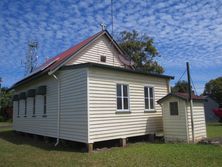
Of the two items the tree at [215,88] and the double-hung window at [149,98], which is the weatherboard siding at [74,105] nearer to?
the double-hung window at [149,98]

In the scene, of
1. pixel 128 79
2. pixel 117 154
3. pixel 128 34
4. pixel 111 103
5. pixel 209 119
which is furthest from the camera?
pixel 209 119

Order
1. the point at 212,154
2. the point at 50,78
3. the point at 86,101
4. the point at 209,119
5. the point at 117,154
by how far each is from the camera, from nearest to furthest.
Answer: the point at 212,154
the point at 117,154
the point at 86,101
the point at 50,78
the point at 209,119

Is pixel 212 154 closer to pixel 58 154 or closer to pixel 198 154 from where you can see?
pixel 198 154

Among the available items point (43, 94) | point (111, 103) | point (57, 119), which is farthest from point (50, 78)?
point (111, 103)

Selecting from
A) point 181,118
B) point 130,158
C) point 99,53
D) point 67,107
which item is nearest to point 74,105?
point 67,107

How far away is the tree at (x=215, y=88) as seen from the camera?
42.3 metres

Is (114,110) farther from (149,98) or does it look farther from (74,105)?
(149,98)

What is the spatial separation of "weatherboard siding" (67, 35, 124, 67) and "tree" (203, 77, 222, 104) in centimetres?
3201

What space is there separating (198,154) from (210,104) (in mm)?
33741

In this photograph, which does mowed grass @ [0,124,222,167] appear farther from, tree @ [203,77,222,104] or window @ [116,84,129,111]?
tree @ [203,77,222,104]

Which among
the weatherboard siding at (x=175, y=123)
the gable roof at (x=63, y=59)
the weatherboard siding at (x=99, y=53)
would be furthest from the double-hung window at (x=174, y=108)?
the gable roof at (x=63, y=59)

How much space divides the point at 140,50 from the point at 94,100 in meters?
20.2

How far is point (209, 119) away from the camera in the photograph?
3766 cm

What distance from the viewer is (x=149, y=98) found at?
12.9 metres
